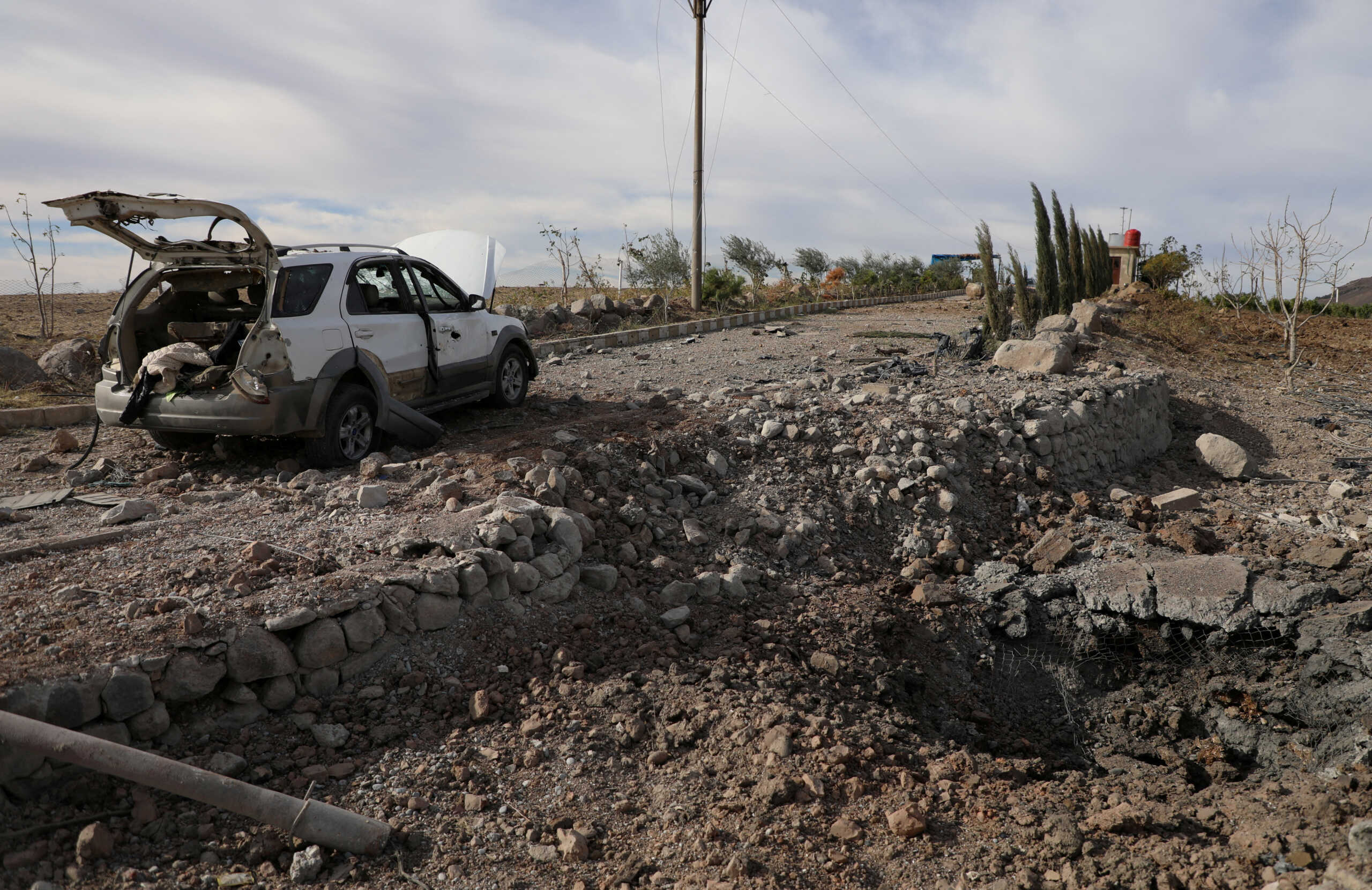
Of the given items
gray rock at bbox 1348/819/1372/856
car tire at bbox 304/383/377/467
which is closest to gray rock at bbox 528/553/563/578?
car tire at bbox 304/383/377/467

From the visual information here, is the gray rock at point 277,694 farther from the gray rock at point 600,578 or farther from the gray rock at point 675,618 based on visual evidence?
the gray rock at point 675,618

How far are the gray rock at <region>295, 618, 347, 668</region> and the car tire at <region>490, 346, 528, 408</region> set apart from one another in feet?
14.2

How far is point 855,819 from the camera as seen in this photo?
2.90 m

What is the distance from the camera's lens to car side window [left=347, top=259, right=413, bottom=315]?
597cm

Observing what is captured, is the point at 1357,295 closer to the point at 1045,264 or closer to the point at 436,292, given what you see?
the point at 1045,264

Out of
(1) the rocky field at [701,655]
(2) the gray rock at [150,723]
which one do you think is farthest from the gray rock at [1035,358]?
(2) the gray rock at [150,723]

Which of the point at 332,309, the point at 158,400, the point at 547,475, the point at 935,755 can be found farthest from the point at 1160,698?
the point at 158,400

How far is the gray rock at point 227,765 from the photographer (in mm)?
2955

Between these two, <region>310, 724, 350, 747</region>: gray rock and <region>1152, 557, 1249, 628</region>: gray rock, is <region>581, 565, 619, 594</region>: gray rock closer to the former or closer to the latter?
<region>310, 724, 350, 747</region>: gray rock

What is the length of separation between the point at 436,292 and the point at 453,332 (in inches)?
17.1

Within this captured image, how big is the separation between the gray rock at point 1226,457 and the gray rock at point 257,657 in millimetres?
9443

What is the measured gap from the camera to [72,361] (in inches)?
362

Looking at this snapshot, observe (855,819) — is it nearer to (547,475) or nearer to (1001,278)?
(547,475)

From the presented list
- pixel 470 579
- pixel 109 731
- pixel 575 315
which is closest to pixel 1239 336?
pixel 575 315
